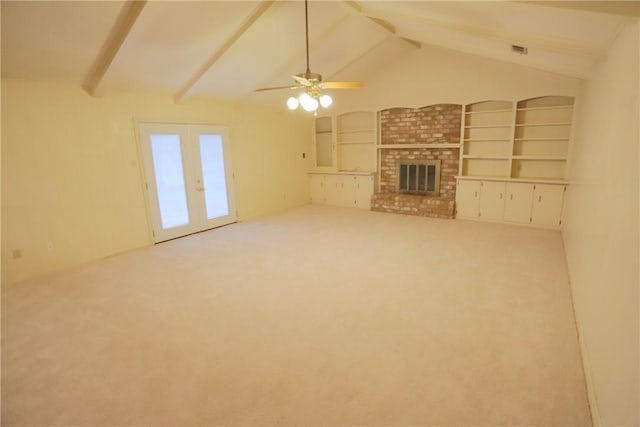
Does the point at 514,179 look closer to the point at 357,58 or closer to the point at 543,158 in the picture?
the point at 543,158

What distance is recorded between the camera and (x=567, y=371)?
7.22 ft

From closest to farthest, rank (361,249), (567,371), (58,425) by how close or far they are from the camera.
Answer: (58,425) < (567,371) < (361,249)

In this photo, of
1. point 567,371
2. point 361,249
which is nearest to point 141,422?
point 567,371

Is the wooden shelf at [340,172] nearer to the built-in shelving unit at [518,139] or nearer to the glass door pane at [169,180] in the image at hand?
the built-in shelving unit at [518,139]

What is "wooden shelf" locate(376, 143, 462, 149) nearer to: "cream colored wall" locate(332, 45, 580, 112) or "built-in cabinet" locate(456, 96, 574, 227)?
"built-in cabinet" locate(456, 96, 574, 227)

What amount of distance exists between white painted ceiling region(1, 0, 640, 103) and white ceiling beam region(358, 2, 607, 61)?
1 cm

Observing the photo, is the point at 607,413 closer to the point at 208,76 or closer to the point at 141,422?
the point at 141,422

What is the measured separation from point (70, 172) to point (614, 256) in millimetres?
5635

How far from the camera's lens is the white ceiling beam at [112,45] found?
3.10 meters

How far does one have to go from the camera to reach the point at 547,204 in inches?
216

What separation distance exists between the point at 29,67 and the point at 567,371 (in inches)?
231

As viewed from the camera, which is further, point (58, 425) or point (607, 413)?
point (58, 425)

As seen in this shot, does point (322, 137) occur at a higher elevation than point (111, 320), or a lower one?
higher

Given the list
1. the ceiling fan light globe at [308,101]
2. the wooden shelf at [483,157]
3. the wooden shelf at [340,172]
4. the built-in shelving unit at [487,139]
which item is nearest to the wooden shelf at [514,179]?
the built-in shelving unit at [487,139]
